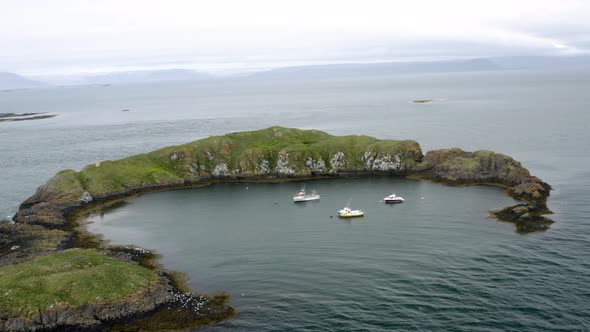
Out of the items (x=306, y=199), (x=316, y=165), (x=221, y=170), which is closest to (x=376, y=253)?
(x=306, y=199)

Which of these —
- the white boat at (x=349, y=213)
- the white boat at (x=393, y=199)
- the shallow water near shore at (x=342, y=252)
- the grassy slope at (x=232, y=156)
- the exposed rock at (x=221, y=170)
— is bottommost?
the shallow water near shore at (x=342, y=252)

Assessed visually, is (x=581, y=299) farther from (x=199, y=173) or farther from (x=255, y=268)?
(x=199, y=173)

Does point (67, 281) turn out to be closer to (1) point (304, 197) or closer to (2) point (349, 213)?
(2) point (349, 213)

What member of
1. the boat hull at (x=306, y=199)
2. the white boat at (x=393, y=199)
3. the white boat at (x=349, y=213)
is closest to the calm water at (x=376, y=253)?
the white boat at (x=349, y=213)

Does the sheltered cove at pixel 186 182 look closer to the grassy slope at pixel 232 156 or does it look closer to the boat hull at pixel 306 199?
the grassy slope at pixel 232 156

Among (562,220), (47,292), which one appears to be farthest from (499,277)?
(47,292)
